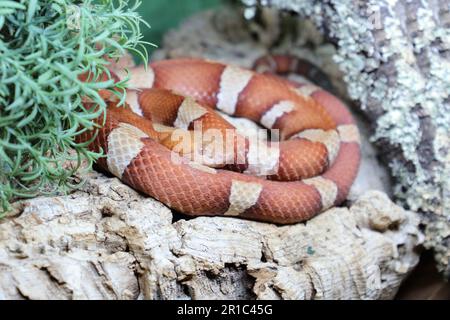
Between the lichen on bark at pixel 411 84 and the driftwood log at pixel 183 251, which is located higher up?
the lichen on bark at pixel 411 84

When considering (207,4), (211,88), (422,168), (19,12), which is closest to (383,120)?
(422,168)

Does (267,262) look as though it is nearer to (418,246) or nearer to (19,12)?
(418,246)

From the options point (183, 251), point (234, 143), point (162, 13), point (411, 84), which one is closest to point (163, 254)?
point (183, 251)

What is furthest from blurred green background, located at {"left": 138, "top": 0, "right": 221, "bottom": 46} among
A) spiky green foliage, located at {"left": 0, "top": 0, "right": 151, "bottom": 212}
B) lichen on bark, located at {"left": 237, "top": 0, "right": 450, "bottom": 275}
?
spiky green foliage, located at {"left": 0, "top": 0, "right": 151, "bottom": 212}

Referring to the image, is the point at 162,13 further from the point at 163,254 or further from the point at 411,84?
the point at 163,254

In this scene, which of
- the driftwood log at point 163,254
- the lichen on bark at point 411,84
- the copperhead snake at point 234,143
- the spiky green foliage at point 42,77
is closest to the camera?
the spiky green foliage at point 42,77

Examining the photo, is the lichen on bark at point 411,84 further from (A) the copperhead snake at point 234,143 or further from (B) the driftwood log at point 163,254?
(B) the driftwood log at point 163,254

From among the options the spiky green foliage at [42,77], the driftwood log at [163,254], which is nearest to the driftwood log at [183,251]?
the driftwood log at [163,254]

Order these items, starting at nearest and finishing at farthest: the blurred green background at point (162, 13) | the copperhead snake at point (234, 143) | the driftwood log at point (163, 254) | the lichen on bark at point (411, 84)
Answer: the driftwood log at point (163, 254) < the copperhead snake at point (234, 143) < the lichen on bark at point (411, 84) < the blurred green background at point (162, 13)
